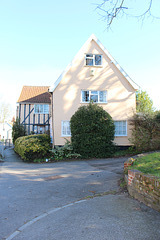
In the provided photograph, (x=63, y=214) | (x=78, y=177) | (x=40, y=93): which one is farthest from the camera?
(x=40, y=93)

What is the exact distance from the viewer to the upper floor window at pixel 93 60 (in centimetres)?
1594

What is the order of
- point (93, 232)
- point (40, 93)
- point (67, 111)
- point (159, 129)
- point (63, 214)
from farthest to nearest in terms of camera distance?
point (40, 93) < point (67, 111) < point (159, 129) < point (63, 214) < point (93, 232)

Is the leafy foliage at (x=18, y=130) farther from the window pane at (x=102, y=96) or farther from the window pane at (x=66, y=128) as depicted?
the window pane at (x=102, y=96)

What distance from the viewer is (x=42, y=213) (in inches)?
179

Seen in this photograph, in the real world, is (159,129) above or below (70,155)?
above

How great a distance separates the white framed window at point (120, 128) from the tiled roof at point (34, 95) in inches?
440

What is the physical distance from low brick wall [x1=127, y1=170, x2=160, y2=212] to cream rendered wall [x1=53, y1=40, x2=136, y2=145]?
1027 centimetres

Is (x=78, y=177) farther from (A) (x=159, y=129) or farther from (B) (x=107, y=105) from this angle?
(B) (x=107, y=105)

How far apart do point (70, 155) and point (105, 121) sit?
340 centimetres

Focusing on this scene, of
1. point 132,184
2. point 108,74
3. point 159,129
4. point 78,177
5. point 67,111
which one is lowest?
point 78,177

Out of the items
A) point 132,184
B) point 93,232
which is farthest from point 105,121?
point 93,232

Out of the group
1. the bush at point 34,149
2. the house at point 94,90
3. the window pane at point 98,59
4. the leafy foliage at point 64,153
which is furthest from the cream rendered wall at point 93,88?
the bush at point 34,149

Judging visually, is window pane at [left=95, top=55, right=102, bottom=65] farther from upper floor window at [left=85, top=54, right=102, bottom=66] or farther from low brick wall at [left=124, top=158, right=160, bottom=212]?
low brick wall at [left=124, top=158, right=160, bottom=212]

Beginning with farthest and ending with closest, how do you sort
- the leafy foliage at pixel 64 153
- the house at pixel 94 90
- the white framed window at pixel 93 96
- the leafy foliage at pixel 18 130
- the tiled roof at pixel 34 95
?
the tiled roof at pixel 34 95
the leafy foliage at pixel 18 130
the white framed window at pixel 93 96
the house at pixel 94 90
the leafy foliage at pixel 64 153
